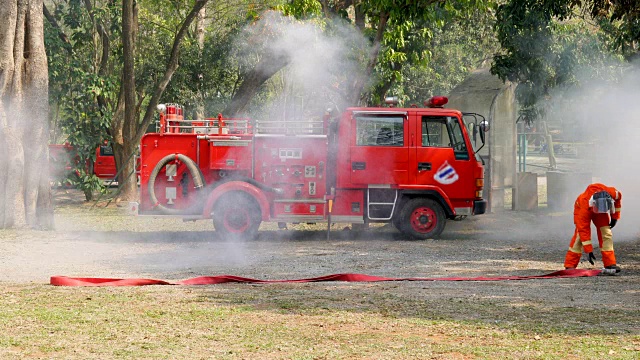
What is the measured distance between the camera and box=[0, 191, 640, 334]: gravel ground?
36.7 feet

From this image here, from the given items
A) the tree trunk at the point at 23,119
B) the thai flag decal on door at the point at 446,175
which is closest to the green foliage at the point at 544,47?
the thai flag decal on door at the point at 446,175

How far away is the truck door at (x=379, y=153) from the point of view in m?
16.9

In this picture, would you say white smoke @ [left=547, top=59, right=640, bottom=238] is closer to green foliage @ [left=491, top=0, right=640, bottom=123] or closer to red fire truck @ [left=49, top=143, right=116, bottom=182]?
green foliage @ [left=491, top=0, right=640, bottom=123]

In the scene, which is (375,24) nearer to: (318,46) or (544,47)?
(318,46)

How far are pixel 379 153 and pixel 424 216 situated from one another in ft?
4.66

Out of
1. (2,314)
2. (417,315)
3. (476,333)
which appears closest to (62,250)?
(2,314)

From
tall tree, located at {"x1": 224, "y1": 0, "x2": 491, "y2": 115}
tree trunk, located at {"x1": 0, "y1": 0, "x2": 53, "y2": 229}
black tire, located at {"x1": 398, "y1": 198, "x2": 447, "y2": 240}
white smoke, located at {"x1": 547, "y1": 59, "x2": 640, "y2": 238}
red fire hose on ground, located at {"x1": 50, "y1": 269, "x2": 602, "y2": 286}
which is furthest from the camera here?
white smoke, located at {"x1": 547, "y1": 59, "x2": 640, "y2": 238}

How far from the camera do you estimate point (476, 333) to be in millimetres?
8500

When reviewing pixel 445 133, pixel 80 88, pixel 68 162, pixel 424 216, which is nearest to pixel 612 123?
pixel 445 133

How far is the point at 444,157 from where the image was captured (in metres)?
17.0

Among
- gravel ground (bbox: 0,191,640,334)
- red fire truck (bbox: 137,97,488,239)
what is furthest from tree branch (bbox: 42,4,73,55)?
red fire truck (bbox: 137,97,488,239)

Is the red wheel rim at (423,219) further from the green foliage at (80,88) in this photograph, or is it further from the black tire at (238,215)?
the green foliage at (80,88)

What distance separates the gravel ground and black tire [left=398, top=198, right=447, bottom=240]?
243 mm

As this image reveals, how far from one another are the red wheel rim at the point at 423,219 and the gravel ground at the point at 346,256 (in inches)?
11.7
